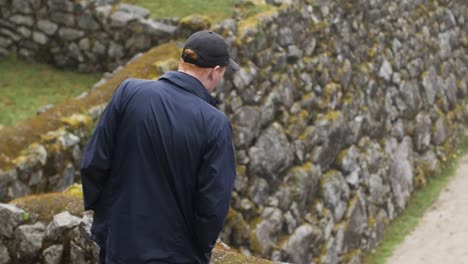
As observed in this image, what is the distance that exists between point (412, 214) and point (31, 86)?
7.83 m

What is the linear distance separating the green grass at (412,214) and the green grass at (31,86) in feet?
19.8

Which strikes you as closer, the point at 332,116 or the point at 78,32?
the point at 78,32

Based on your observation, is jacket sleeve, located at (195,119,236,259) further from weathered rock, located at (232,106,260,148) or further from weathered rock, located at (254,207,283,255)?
weathered rock, located at (232,106,260,148)

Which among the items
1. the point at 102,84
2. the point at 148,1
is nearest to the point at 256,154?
the point at 102,84

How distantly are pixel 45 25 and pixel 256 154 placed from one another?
454 centimetres

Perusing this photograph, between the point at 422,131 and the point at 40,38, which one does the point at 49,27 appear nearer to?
the point at 40,38

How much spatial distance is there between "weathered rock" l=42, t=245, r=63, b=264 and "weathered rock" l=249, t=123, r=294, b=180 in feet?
18.7

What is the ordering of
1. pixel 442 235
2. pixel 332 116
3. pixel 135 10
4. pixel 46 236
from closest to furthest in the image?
pixel 46 236, pixel 135 10, pixel 442 235, pixel 332 116

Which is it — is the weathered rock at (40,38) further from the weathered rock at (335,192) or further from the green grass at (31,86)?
the weathered rock at (335,192)

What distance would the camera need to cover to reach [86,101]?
30.5 ft

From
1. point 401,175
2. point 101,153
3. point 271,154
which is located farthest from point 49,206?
point 401,175

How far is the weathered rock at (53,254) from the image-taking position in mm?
5773

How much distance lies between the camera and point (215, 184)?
3961 mm

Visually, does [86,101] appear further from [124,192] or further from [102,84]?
[124,192]
